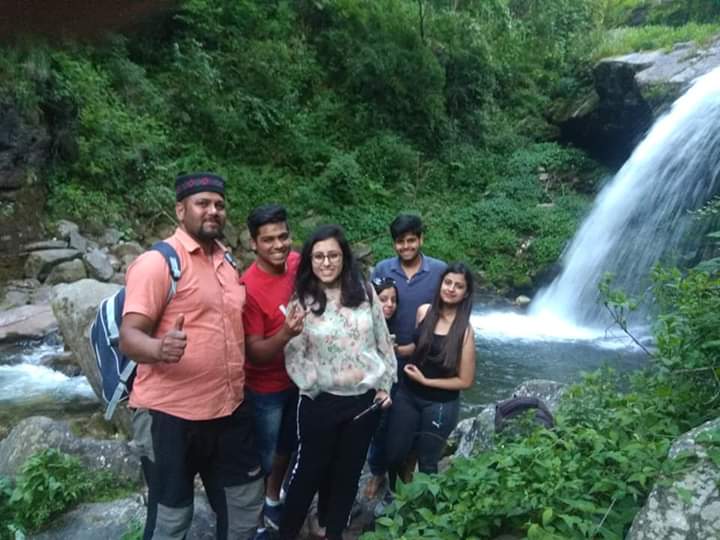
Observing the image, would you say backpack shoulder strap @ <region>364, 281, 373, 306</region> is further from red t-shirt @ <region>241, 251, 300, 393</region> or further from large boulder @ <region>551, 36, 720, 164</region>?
large boulder @ <region>551, 36, 720, 164</region>

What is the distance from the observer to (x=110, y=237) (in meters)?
9.99

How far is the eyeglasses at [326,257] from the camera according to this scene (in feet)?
8.77

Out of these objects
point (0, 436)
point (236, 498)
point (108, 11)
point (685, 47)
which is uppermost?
point (685, 47)

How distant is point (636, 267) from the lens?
366 inches

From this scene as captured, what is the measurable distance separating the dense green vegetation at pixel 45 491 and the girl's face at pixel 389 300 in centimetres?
175

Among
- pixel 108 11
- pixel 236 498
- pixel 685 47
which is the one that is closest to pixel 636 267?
pixel 685 47

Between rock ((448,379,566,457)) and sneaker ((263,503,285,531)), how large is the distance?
92cm

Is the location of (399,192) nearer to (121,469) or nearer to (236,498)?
(121,469)

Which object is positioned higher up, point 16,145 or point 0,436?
point 16,145

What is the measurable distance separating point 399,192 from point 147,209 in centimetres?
527

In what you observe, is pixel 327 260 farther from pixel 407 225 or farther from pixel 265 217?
pixel 407 225

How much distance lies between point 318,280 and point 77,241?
7.83m

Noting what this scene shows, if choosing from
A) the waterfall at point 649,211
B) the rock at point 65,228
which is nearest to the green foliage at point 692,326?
the waterfall at point 649,211

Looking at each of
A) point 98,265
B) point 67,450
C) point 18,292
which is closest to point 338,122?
point 98,265
